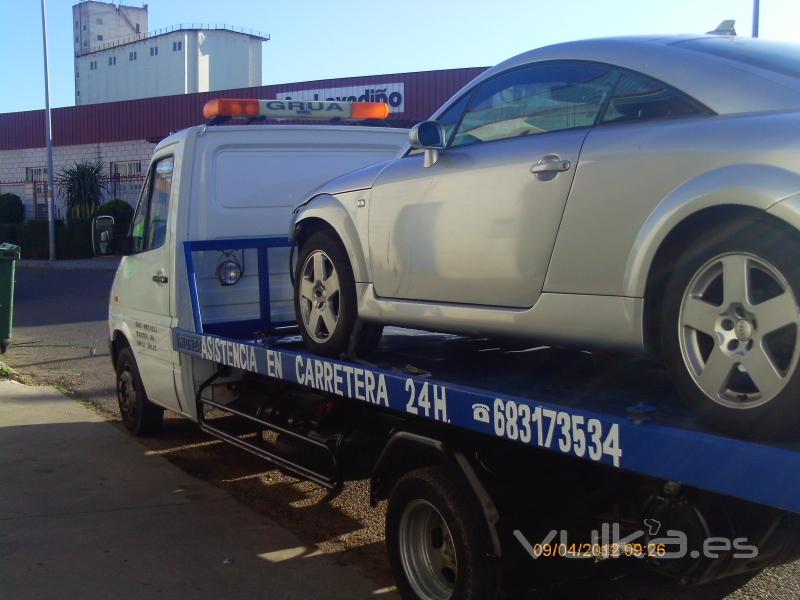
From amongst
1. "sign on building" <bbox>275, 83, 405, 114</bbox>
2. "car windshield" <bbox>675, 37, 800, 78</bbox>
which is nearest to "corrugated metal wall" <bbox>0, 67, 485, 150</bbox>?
"sign on building" <bbox>275, 83, 405, 114</bbox>

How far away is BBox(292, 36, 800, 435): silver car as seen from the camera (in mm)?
2736

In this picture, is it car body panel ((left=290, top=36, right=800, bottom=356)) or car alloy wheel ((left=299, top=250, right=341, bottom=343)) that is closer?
car body panel ((left=290, top=36, right=800, bottom=356))

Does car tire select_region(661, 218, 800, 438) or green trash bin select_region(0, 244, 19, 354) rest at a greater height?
car tire select_region(661, 218, 800, 438)

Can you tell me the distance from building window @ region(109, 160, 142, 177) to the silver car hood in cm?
3167

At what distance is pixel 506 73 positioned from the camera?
4059mm

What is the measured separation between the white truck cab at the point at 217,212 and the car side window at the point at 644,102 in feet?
12.1

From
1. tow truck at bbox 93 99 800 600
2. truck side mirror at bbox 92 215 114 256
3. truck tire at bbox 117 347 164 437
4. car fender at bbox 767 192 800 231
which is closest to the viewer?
car fender at bbox 767 192 800 231

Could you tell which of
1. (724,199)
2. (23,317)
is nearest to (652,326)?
(724,199)

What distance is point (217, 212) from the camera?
655 centimetres

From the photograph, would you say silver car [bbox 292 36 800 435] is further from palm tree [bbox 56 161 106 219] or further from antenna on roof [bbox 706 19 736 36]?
palm tree [bbox 56 161 106 219]

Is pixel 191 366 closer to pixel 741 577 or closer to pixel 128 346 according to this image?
pixel 128 346

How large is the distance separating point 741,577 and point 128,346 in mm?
5435

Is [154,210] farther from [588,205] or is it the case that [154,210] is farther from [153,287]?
[588,205]

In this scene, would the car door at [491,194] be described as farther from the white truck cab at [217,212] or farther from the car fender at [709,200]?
the white truck cab at [217,212]
